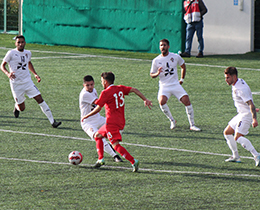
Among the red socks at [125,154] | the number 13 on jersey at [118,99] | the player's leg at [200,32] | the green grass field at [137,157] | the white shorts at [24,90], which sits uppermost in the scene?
the player's leg at [200,32]

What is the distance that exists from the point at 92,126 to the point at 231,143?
2.45 metres

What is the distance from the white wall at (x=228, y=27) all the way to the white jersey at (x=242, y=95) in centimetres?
1610

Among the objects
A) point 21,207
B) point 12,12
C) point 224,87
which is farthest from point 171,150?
point 12,12

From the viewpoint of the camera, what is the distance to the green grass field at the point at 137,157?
7543mm

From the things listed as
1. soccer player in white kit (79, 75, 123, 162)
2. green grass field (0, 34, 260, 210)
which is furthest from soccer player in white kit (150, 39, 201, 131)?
soccer player in white kit (79, 75, 123, 162)

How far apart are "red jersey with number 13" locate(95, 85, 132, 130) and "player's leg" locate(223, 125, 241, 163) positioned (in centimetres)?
186

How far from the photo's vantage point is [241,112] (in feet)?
29.8

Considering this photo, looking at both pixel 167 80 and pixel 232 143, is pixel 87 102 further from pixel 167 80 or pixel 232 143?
pixel 167 80

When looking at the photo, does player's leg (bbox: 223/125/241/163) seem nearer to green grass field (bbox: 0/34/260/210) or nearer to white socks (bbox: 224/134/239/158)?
white socks (bbox: 224/134/239/158)

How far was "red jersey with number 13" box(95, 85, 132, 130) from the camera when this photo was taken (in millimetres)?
8594

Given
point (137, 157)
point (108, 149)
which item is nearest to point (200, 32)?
point (137, 157)

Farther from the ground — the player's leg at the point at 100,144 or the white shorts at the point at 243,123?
the white shorts at the point at 243,123

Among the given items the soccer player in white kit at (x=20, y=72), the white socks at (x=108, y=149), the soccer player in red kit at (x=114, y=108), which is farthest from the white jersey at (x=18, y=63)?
the soccer player in red kit at (x=114, y=108)

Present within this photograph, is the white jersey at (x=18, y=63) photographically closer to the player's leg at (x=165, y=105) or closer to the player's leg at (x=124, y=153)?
the player's leg at (x=165, y=105)
